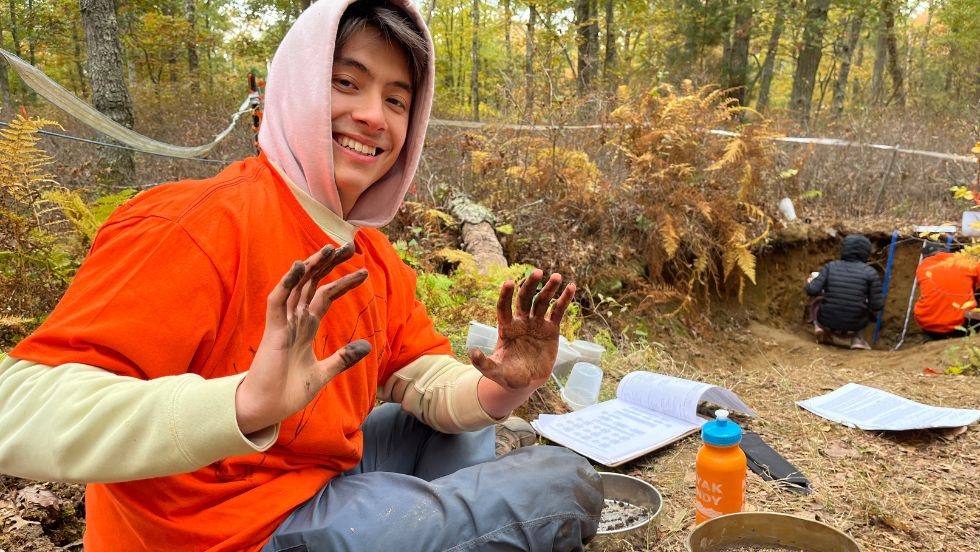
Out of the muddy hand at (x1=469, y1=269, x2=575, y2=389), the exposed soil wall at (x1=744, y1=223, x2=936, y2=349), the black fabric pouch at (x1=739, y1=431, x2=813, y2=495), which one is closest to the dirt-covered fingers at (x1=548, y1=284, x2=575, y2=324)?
the muddy hand at (x1=469, y1=269, x2=575, y2=389)

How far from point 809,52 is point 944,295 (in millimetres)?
7124

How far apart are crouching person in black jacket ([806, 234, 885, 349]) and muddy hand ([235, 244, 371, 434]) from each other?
7.20 meters

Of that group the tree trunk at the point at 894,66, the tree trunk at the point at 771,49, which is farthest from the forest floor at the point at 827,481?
the tree trunk at the point at 894,66

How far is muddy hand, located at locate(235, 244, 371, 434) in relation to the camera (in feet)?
3.46

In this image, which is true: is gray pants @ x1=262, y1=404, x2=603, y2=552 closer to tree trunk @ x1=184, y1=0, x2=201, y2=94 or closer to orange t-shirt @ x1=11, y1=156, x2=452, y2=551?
orange t-shirt @ x1=11, y1=156, x2=452, y2=551

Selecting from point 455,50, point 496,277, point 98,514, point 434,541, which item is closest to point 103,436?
point 98,514

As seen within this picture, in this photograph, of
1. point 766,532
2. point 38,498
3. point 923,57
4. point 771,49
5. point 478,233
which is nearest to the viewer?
point 766,532

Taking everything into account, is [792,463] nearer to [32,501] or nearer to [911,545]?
[911,545]

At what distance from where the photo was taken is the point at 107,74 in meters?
5.26

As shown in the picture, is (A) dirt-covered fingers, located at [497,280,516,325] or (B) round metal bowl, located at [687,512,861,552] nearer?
(A) dirt-covered fingers, located at [497,280,516,325]

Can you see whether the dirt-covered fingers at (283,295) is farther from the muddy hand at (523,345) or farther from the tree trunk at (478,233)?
the tree trunk at (478,233)

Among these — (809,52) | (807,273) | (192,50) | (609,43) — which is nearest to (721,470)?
Answer: (807,273)

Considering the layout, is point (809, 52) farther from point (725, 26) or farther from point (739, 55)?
point (725, 26)

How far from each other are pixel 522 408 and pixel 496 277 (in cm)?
132
